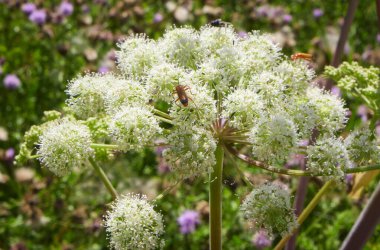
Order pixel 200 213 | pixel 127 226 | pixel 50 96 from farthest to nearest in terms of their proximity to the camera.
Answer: pixel 50 96 → pixel 200 213 → pixel 127 226

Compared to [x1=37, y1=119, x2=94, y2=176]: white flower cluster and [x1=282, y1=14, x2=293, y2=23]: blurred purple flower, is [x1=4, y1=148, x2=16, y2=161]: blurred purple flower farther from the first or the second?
[x1=282, y1=14, x2=293, y2=23]: blurred purple flower

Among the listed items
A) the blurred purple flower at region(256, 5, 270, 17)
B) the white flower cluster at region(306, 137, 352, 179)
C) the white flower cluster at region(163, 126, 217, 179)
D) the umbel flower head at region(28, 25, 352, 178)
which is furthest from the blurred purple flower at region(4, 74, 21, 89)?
the white flower cluster at region(306, 137, 352, 179)

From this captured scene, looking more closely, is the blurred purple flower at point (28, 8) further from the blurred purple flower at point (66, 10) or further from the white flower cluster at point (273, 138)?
the white flower cluster at point (273, 138)

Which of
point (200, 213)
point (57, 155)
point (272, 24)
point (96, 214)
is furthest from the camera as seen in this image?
point (272, 24)

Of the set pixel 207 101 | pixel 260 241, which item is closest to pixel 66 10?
pixel 260 241

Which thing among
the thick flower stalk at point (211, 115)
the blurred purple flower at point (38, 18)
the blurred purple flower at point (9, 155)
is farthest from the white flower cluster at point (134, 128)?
the blurred purple flower at point (38, 18)

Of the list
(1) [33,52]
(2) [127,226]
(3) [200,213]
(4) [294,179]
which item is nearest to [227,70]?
(2) [127,226]

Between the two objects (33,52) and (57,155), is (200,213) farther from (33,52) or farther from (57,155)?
(33,52)
